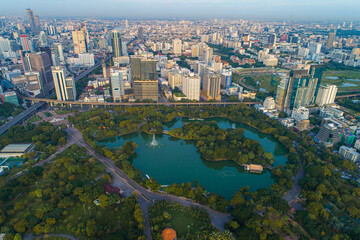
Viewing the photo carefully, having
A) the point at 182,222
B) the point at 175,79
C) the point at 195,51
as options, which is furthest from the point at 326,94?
the point at 195,51

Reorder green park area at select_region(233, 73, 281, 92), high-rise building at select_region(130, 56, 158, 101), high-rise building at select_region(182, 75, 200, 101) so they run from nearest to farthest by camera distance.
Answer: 1. high-rise building at select_region(130, 56, 158, 101)
2. high-rise building at select_region(182, 75, 200, 101)
3. green park area at select_region(233, 73, 281, 92)

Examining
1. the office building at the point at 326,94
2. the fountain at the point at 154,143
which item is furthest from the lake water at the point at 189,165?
the office building at the point at 326,94

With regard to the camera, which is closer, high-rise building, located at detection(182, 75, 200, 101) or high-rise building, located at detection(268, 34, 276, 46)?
high-rise building, located at detection(182, 75, 200, 101)

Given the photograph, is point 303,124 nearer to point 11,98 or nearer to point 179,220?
point 179,220

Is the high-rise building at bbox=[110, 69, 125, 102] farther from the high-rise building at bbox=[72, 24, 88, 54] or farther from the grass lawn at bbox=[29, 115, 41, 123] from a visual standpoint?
the high-rise building at bbox=[72, 24, 88, 54]

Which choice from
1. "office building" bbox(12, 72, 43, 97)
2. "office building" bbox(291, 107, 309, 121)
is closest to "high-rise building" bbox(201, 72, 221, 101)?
"office building" bbox(291, 107, 309, 121)

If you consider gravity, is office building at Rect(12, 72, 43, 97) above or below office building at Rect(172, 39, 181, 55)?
below

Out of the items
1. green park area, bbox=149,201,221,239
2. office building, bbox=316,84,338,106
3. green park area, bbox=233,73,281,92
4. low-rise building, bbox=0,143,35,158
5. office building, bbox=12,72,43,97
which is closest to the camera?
green park area, bbox=149,201,221,239

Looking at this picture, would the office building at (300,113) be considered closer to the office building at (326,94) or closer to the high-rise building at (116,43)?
the office building at (326,94)
